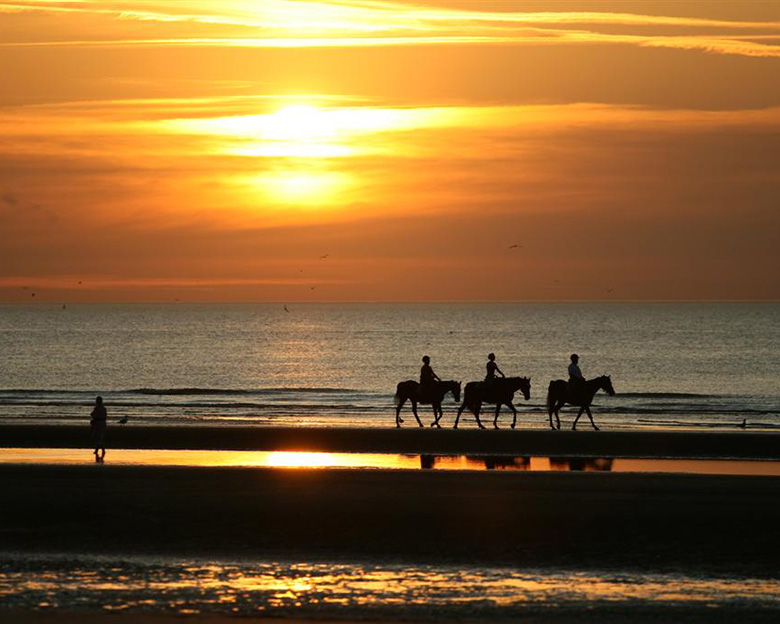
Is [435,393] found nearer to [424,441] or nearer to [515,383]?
[515,383]

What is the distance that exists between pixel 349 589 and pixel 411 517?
498cm

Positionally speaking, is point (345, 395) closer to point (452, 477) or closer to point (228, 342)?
point (452, 477)

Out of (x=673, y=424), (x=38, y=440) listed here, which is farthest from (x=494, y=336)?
Answer: (x=38, y=440)

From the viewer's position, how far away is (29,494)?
2231 cm

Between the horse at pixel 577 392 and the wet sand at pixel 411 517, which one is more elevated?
the horse at pixel 577 392

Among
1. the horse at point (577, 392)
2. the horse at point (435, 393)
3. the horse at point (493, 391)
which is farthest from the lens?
the horse at point (435, 393)

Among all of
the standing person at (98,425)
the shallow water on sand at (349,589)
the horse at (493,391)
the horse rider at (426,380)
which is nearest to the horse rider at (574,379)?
the horse at (493,391)

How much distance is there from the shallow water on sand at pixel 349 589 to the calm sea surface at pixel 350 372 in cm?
2688

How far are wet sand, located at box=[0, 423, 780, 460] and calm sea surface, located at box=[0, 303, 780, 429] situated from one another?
7128 millimetres

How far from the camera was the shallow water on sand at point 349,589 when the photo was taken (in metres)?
14.1

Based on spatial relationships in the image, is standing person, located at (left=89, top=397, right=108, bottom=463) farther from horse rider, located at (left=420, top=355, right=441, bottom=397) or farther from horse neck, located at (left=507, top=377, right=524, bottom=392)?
horse neck, located at (left=507, top=377, right=524, bottom=392)

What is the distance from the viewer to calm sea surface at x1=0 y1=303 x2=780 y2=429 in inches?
2067

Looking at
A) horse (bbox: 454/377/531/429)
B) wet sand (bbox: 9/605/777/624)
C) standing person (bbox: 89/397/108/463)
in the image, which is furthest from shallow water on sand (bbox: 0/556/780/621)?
horse (bbox: 454/377/531/429)

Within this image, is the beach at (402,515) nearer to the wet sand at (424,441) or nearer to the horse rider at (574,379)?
the wet sand at (424,441)
